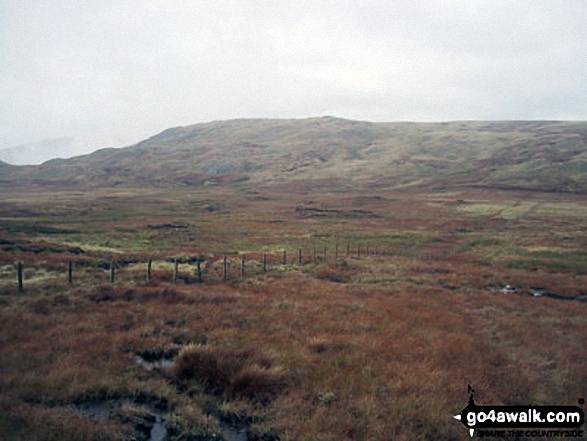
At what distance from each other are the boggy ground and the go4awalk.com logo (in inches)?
15.7

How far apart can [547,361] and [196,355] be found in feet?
30.5

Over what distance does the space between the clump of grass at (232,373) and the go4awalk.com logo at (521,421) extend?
12.0ft

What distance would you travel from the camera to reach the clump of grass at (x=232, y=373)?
8.71 metres

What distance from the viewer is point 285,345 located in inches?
455

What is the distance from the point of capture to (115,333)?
39.8 feet

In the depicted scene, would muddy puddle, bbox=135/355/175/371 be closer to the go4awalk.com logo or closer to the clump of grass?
the clump of grass

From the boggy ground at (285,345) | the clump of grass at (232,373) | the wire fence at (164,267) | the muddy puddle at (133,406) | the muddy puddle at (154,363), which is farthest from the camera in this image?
the wire fence at (164,267)

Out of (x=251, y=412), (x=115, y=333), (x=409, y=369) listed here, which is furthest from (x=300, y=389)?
(x=115, y=333)

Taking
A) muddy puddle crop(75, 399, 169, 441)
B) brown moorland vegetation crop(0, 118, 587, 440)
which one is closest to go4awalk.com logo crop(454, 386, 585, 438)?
brown moorland vegetation crop(0, 118, 587, 440)

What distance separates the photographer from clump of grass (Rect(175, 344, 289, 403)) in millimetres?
8711

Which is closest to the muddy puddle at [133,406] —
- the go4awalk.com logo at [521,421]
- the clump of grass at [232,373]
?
the clump of grass at [232,373]

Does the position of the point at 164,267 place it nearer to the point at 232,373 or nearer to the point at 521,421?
the point at 232,373

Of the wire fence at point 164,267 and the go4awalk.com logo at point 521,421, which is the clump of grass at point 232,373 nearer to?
the go4awalk.com logo at point 521,421

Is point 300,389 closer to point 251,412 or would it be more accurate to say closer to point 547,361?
point 251,412
